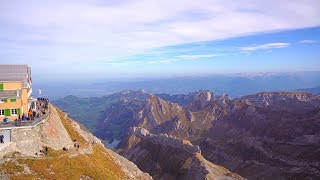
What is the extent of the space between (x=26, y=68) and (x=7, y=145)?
846 inches

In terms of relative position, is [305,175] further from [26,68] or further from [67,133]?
[26,68]

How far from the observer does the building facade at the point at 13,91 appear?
73812 millimetres

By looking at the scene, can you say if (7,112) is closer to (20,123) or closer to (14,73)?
(20,123)

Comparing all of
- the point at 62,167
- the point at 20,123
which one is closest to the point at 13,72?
the point at 20,123

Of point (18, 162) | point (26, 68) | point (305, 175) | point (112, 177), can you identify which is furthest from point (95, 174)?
point (305, 175)

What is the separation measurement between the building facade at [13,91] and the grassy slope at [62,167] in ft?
39.5

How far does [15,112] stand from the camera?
7481cm

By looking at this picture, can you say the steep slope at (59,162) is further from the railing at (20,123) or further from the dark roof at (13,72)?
the dark roof at (13,72)

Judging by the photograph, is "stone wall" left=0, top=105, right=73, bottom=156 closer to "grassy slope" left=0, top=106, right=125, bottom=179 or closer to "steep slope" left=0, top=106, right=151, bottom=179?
"steep slope" left=0, top=106, right=151, bottom=179

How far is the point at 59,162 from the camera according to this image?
69750 millimetres

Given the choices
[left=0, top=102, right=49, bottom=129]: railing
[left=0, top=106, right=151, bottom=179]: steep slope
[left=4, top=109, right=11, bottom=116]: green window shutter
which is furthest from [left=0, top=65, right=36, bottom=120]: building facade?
[left=0, top=106, right=151, bottom=179]: steep slope

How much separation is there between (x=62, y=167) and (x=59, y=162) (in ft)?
5.48

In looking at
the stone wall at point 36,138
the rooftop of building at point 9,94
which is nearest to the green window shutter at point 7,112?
the rooftop of building at point 9,94

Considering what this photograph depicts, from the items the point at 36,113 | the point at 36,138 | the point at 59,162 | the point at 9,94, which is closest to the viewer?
the point at 59,162
